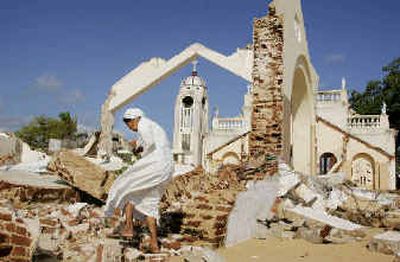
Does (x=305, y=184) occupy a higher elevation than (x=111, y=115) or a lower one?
lower

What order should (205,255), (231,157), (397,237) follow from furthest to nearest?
1. (231,157)
2. (397,237)
3. (205,255)

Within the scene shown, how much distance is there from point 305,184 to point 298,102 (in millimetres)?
7924

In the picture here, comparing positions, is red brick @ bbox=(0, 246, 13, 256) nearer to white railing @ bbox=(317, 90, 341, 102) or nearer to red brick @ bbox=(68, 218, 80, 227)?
red brick @ bbox=(68, 218, 80, 227)

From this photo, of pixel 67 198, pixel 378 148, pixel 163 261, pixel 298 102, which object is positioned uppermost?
pixel 298 102

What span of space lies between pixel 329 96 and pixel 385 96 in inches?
504

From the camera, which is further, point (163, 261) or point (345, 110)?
point (345, 110)

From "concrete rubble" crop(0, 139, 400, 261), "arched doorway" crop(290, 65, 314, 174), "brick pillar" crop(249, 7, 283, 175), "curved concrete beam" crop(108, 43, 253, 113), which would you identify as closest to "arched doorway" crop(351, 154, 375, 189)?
"arched doorway" crop(290, 65, 314, 174)

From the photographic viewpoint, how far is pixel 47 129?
36.0 m

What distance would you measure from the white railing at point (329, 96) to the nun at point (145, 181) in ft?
57.1

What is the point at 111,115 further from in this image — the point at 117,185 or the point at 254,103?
the point at 117,185

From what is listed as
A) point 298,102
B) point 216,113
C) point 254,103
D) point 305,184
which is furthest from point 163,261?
point 216,113

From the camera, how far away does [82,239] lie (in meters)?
4.75

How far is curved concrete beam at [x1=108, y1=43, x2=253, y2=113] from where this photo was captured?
13414mm

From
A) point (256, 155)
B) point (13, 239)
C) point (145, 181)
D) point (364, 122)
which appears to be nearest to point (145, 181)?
point (145, 181)
